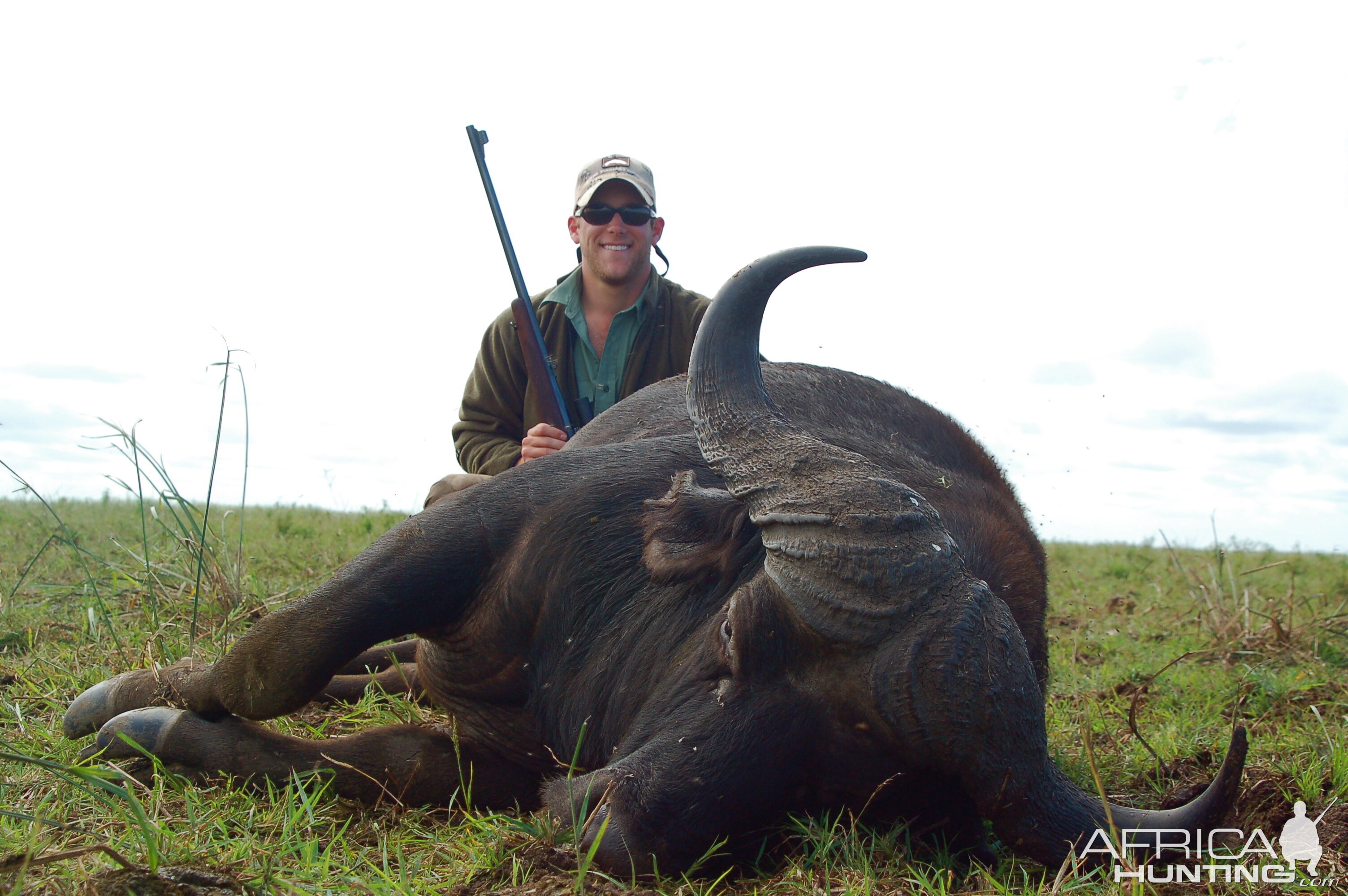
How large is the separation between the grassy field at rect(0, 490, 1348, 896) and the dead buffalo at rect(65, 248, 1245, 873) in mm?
132

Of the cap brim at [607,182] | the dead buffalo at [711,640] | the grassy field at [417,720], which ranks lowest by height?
the grassy field at [417,720]

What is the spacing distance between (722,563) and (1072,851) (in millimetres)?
1072

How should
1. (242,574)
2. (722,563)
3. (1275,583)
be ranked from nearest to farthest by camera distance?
1. (722,563)
2. (242,574)
3. (1275,583)

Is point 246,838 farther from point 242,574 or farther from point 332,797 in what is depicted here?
point 242,574

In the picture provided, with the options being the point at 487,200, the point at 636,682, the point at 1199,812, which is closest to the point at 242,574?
the point at 487,200

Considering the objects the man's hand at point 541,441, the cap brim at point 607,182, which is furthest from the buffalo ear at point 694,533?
the cap brim at point 607,182

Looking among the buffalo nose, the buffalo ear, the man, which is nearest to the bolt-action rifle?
the man

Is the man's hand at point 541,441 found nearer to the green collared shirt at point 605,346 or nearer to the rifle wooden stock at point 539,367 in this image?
the rifle wooden stock at point 539,367

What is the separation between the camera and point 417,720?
3.80m

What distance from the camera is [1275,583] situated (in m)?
10.6
